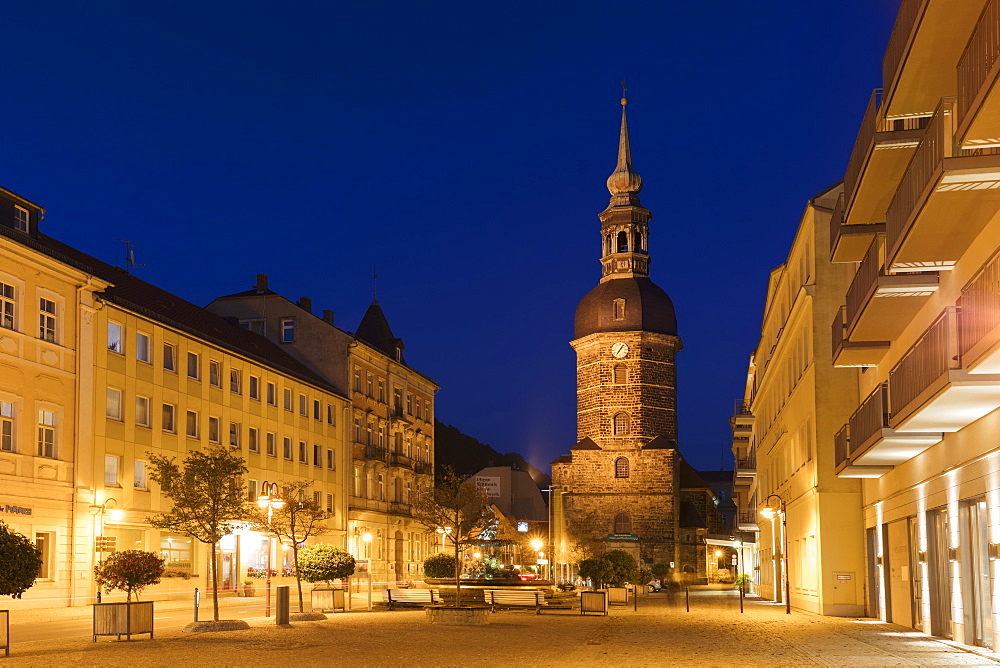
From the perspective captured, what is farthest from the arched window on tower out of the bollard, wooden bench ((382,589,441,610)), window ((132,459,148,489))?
the bollard

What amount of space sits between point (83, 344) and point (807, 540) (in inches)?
967

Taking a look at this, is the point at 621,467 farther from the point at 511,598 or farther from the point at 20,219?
the point at 20,219

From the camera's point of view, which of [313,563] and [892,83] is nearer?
[892,83]

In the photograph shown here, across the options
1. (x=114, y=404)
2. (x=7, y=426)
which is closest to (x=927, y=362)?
(x=7, y=426)

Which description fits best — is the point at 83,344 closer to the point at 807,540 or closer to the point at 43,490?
the point at 43,490

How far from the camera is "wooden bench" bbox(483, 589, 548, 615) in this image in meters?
38.3

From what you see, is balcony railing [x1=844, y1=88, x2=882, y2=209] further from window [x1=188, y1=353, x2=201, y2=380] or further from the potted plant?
window [x1=188, y1=353, x2=201, y2=380]

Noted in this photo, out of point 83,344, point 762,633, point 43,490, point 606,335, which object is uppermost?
point 606,335

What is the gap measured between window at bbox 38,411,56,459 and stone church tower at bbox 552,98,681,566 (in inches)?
2126

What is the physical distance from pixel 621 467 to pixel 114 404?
53392 mm

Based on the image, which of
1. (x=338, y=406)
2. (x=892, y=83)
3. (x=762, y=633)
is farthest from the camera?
(x=338, y=406)

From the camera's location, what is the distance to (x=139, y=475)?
144ft

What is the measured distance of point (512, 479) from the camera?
12538 centimetres

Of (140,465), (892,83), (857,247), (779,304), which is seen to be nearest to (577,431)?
(779,304)
